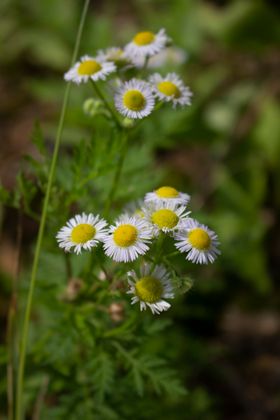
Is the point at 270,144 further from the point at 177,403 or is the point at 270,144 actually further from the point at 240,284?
the point at 177,403

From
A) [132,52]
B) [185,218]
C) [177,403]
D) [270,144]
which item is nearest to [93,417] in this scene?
[177,403]

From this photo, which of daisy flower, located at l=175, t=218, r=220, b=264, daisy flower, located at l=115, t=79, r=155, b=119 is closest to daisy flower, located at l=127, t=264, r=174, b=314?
daisy flower, located at l=175, t=218, r=220, b=264

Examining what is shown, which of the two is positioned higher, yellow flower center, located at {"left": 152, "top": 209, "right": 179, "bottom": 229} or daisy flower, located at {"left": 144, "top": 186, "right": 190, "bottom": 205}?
daisy flower, located at {"left": 144, "top": 186, "right": 190, "bottom": 205}

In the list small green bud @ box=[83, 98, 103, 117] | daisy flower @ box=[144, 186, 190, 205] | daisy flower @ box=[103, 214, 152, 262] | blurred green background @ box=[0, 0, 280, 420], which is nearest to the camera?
daisy flower @ box=[103, 214, 152, 262]

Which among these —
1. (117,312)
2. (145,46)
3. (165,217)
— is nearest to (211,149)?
(145,46)

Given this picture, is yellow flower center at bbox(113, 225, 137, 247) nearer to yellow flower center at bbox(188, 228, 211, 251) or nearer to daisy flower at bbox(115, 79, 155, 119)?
yellow flower center at bbox(188, 228, 211, 251)

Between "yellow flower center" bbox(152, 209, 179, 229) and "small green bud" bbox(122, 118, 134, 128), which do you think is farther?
"small green bud" bbox(122, 118, 134, 128)

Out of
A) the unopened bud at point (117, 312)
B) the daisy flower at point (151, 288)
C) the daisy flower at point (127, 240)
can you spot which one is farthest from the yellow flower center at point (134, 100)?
the unopened bud at point (117, 312)
